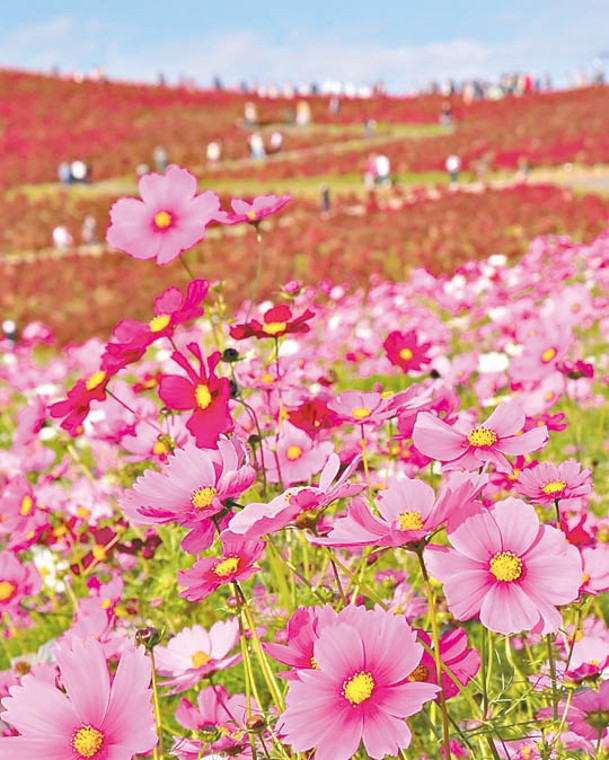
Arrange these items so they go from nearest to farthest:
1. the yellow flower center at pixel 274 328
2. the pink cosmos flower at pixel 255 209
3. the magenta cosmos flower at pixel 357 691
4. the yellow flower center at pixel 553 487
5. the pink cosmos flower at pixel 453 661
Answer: the magenta cosmos flower at pixel 357 691 → the pink cosmos flower at pixel 453 661 → the yellow flower center at pixel 553 487 → the yellow flower center at pixel 274 328 → the pink cosmos flower at pixel 255 209

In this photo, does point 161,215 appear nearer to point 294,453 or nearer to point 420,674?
point 294,453

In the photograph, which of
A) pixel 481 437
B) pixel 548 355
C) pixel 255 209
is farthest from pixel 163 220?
pixel 548 355

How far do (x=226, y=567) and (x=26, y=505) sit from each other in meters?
0.89

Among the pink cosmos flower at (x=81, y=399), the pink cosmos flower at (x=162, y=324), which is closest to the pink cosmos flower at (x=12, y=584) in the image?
the pink cosmos flower at (x=81, y=399)

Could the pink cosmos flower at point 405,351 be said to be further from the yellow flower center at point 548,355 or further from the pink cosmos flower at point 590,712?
the pink cosmos flower at point 590,712

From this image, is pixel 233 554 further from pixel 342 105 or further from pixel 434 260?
pixel 342 105

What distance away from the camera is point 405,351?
68.8 inches

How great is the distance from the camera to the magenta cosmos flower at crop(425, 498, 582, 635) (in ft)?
2.61

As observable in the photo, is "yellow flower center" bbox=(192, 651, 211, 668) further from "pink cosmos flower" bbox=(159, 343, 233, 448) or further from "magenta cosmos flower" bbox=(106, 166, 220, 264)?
"magenta cosmos flower" bbox=(106, 166, 220, 264)

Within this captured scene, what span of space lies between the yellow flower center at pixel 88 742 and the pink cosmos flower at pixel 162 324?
51cm

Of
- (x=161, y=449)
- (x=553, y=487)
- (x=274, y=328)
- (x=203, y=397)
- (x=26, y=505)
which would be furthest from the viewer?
(x=26, y=505)

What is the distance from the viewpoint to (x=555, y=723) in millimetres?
937

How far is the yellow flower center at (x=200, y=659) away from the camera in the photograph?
1267 mm

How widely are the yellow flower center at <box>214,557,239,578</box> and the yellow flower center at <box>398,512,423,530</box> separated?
208 millimetres
